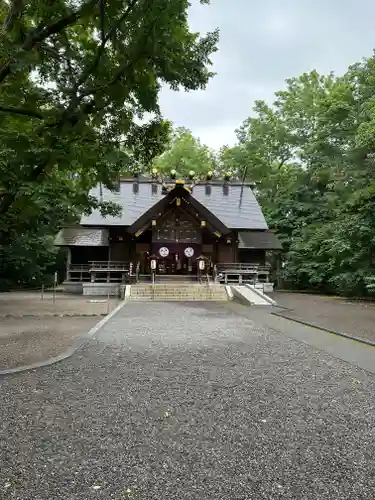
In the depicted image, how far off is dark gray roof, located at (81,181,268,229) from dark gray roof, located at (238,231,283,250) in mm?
821

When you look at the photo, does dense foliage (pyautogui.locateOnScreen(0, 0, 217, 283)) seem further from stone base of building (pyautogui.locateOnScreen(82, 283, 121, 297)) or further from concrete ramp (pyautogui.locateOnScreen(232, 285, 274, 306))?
stone base of building (pyautogui.locateOnScreen(82, 283, 121, 297))

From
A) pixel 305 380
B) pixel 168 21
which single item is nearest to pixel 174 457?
pixel 305 380

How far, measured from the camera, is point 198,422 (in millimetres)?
3826

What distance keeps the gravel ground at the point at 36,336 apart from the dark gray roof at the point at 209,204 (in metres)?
13.4

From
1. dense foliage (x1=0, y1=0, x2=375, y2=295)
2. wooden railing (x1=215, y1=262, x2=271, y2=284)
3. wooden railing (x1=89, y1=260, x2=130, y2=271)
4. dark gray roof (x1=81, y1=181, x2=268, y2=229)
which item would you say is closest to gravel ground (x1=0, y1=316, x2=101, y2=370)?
dense foliage (x1=0, y1=0, x2=375, y2=295)

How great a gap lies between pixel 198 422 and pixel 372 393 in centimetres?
234

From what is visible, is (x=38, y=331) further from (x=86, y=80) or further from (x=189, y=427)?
(x=189, y=427)

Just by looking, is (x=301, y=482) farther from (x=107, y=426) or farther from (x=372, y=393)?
(x=372, y=393)

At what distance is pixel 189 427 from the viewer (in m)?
3.70

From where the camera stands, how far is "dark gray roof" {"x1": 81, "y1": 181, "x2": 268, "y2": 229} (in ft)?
81.9

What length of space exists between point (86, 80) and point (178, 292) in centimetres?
1462

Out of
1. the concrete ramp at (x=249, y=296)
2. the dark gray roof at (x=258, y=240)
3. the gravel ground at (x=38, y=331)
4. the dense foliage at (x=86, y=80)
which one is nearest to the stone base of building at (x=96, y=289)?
the concrete ramp at (x=249, y=296)

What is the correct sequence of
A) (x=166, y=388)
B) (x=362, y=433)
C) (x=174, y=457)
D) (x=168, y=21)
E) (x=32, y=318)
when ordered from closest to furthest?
(x=174, y=457)
(x=362, y=433)
(x=168, y=21)
(x=166, y=388)
(x=32, y=318)

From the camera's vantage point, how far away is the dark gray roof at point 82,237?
24191 millimetres
